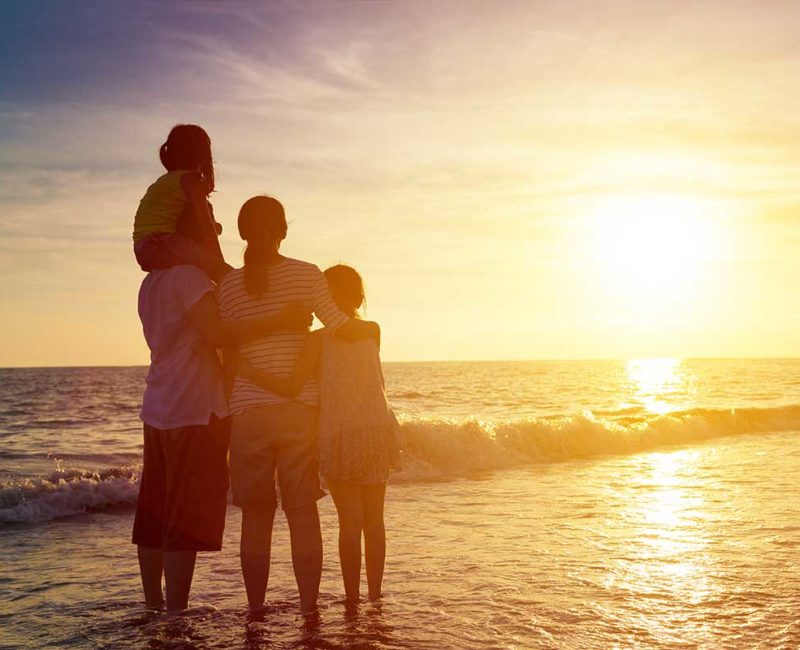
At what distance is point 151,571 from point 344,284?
6.40ft

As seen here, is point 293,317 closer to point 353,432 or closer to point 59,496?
point 353,432

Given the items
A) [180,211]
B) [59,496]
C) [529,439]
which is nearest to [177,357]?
[180,211]

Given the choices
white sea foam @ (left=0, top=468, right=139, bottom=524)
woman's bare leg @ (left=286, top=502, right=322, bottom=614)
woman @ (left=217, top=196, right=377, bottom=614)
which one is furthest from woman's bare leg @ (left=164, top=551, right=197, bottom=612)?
white sea foam @ (left=0, top=468, right=139, bottom=524)

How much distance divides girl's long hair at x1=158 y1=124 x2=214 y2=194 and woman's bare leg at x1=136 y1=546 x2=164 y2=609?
1987 mm

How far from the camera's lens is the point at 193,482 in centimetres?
391

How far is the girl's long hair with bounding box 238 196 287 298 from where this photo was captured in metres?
3.96

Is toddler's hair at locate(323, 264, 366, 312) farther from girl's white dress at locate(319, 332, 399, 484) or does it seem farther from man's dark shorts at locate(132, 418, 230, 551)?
man's dark shorts at locate(132, 418, 230, 551)

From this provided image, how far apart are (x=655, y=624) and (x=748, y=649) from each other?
1.74 ft

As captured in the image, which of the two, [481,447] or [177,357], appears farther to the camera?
[481,447]

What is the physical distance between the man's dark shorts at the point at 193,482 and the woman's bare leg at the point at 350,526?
803mm

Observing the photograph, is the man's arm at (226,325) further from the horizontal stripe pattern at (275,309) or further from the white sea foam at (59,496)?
the white sea foam at (59,496)

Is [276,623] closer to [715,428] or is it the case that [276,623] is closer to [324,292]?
[324,292]

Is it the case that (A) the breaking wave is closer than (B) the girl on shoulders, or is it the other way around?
(B) the girl on shoulders

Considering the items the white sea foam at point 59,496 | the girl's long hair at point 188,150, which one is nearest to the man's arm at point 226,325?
the girl's long hair at point 188,150
